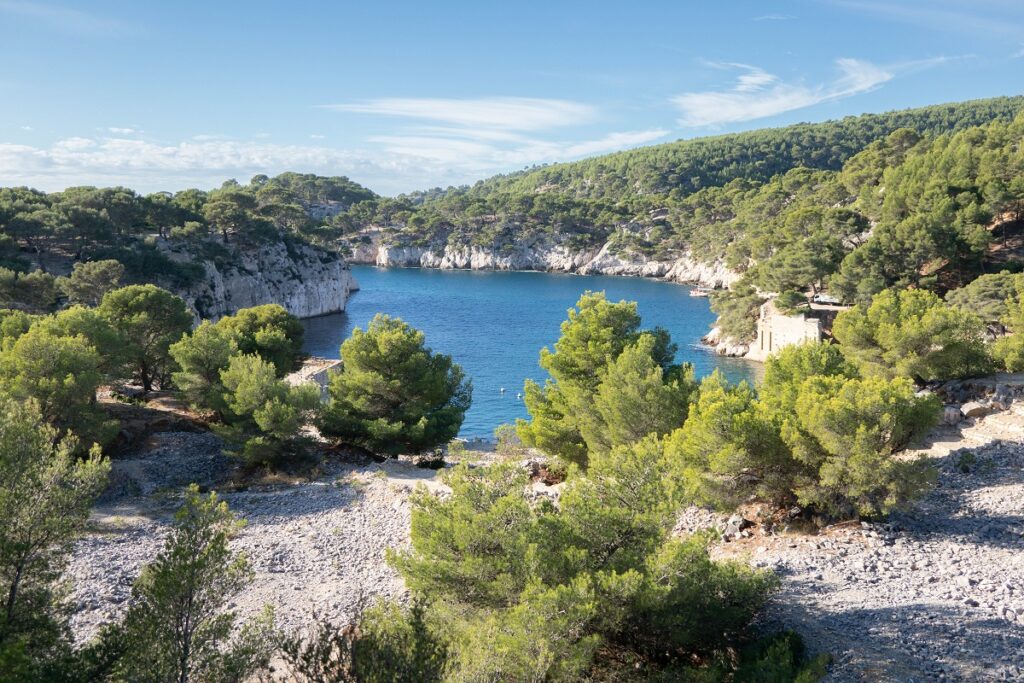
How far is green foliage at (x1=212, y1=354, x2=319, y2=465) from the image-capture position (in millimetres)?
27250

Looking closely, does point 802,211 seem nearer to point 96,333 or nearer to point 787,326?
point 787,326

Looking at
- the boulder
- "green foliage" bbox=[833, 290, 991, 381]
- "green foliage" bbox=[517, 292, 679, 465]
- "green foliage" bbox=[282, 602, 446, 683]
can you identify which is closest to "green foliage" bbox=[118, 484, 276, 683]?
"green foliage" bbox=[282, 602, 446, 683]

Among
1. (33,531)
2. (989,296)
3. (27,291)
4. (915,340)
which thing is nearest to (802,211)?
(989,296)

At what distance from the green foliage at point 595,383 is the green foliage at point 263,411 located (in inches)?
362

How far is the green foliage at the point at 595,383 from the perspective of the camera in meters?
22.2

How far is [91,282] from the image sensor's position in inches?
2080

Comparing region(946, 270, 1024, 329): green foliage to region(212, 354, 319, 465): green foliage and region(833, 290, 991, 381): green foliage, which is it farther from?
region(212, 354, 319, 465): green foliage

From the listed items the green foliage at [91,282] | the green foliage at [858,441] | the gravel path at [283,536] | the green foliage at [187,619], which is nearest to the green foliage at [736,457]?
the green foliage at [858,441]

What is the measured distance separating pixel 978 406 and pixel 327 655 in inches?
998

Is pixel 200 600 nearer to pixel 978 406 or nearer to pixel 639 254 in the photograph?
pixel 978 406

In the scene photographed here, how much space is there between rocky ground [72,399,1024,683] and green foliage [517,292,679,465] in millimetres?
4071

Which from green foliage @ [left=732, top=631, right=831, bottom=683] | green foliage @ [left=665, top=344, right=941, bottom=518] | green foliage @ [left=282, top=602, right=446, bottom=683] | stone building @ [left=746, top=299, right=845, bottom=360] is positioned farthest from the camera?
stone building @ [left=746, top=299, right=845, bottom=360]

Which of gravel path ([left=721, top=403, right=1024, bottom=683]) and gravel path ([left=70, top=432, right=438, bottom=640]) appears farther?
gravel path ([left=70, top=432, right=438, bottom=640])

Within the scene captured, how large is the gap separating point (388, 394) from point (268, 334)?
11.5m
